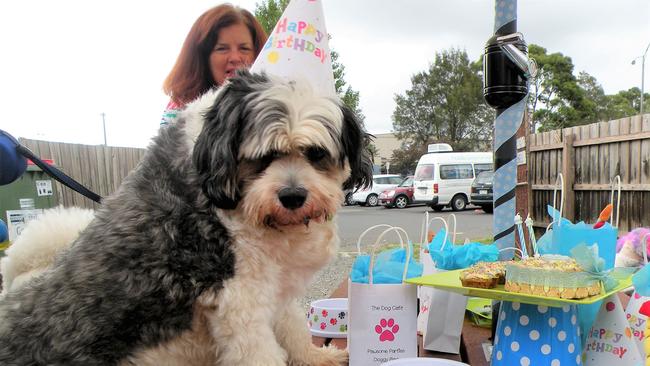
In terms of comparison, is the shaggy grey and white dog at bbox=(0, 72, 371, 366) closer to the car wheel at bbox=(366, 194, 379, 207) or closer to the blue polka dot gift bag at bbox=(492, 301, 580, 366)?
the blue polka dot gift bag at bbox=(492, 301, 580, 366)

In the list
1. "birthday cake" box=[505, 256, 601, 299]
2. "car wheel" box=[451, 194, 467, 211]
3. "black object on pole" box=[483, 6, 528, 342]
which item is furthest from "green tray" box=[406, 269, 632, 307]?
"car wheel" box=[451, 194, 467, 211]

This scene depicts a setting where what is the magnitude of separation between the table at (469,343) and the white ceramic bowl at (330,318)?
0.03 meters

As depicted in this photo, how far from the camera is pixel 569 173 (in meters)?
8.97

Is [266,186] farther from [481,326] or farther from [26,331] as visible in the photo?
[481,326]

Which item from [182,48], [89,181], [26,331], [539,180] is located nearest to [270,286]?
[26,331]

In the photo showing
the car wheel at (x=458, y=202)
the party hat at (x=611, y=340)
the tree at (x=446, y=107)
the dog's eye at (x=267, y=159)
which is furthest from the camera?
the tree at (x=446, y=107)

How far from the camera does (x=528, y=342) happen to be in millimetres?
1354

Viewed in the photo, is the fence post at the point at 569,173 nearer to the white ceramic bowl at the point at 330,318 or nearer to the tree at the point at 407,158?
the white ceramic bowl at the point at 330,318

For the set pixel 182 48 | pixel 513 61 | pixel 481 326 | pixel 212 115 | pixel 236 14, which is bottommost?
pixel 481 326

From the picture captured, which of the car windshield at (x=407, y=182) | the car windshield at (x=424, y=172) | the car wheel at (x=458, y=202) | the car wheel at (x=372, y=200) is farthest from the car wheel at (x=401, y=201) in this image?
the car wheel at (x=458, y=202)

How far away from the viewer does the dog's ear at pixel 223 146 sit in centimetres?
161

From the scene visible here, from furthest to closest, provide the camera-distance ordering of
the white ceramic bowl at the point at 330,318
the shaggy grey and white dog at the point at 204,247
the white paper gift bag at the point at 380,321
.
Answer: the white ceramic bowl at the point at 330,318 < the white paper gift bag at the point at 380,321 < the shaggy grey and white dog at the point at 204,247

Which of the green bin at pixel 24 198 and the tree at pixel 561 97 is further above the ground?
the tree at pixel 561 97

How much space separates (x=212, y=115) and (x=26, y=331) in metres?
0.92
